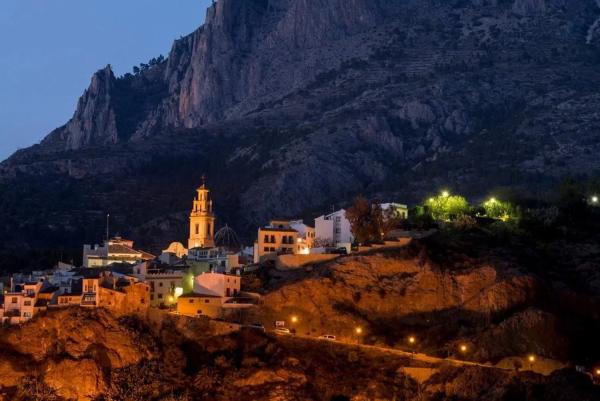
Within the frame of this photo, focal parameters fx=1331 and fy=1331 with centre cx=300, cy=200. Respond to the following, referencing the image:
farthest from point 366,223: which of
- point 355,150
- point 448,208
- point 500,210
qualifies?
point 355,150

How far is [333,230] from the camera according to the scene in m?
110

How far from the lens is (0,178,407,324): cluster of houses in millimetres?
89188

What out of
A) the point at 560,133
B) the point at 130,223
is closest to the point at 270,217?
the point at 130,223

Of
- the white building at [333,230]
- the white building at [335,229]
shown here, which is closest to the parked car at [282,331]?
the white building at [335,229]

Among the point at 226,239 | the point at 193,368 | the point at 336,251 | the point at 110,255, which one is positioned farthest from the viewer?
the point at 226,239

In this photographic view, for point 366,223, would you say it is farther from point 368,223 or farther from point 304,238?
point 304,238

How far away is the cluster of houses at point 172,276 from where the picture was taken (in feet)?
293

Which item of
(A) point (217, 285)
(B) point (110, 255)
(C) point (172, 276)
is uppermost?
(B) point (110, 255)

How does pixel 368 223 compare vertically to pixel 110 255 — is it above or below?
above

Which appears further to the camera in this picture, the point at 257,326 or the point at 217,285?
the point at 217,285

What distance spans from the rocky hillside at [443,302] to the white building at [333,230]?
494 inches

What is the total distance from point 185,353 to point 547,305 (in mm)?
24828

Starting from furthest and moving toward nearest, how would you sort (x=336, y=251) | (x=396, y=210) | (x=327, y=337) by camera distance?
1. (x=396, y=210)
2. (x=336, y=251)
3. (x=327, y=337)

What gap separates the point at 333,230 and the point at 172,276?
59.0ft
